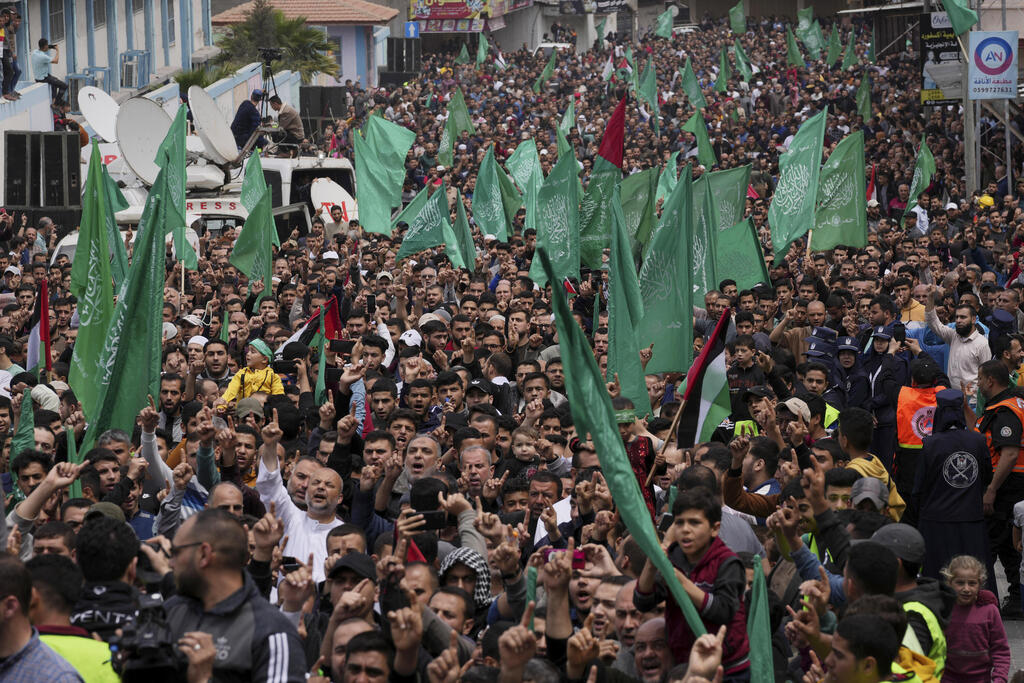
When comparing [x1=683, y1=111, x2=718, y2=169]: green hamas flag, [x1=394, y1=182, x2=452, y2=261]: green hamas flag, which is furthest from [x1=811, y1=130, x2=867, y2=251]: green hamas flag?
[x1=683, y1=111, x2=718, y2=169]: green hamas flag

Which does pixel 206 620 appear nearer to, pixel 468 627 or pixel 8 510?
pixel 468 627

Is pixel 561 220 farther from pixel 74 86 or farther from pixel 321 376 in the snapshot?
pixel 74 86

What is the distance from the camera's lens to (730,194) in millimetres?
15203

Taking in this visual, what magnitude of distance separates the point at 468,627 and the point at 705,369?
242 cm

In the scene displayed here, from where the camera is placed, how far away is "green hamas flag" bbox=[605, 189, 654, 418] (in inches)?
366

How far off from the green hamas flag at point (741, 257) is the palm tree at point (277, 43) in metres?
28.0

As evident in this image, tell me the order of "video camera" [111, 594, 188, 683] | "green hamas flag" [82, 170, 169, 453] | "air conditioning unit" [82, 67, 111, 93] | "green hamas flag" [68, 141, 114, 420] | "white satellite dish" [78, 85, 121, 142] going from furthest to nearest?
"air conditioning unit" [82, 67, 111, 93], "white satellite dish" [78, 85, 121, 142], "green hamas flag" [68, 141, 114, 420], "green hamas flag" [82, 170, 169, 453], "video camera" [111, 594, 188, 683]

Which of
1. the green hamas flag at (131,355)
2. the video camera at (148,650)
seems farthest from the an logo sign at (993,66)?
the video camera at (148,650)

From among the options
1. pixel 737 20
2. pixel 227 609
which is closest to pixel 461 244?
pixel 227 609

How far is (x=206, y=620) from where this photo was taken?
419cm

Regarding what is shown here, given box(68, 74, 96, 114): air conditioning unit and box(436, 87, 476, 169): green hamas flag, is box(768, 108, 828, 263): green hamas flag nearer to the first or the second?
box(436, 87, 476, 169): green hamas flag

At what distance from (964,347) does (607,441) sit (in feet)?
21.8

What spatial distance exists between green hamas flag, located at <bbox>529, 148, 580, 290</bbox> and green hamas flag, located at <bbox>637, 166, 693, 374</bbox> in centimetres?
239

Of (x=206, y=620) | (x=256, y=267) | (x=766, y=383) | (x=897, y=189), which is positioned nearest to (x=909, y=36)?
(x=897, y=189)
